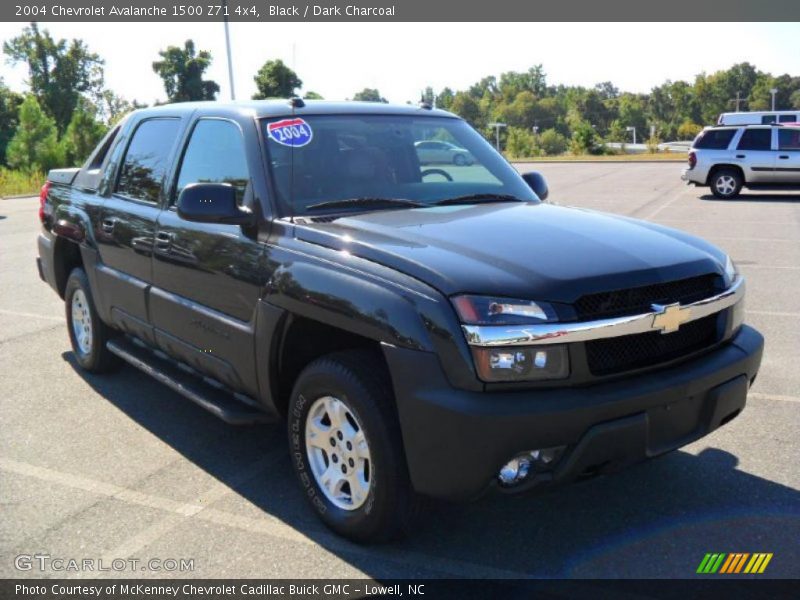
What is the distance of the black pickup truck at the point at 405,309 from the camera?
282cm

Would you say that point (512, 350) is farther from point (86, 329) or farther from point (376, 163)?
point (86, 329)

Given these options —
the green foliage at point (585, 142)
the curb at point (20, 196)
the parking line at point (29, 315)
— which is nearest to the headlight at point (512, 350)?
the parking line at point (29, 315)

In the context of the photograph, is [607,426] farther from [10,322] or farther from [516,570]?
[10,322]

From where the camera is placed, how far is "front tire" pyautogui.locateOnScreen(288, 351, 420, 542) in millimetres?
3035

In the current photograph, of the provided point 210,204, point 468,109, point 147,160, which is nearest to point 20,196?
point 147,160

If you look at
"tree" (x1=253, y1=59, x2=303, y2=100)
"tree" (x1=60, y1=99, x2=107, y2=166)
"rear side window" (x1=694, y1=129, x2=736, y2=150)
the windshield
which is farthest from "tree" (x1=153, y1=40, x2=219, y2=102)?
the windshield

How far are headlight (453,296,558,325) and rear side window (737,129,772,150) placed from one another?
17310mm

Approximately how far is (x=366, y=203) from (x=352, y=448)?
1.28m

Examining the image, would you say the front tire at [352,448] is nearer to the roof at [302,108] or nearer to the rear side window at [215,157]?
the rear side window at [215,157]

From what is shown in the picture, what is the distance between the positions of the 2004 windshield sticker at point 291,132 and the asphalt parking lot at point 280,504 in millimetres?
1674

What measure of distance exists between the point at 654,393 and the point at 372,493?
3.75 ft

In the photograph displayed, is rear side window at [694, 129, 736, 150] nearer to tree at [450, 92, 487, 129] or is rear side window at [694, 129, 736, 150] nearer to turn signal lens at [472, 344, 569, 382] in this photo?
turn signal lens at [472, 344, 569, 382]

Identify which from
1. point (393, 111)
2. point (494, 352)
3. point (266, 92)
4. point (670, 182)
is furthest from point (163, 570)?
point (266, 92)

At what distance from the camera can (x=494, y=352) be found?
9.18ft
